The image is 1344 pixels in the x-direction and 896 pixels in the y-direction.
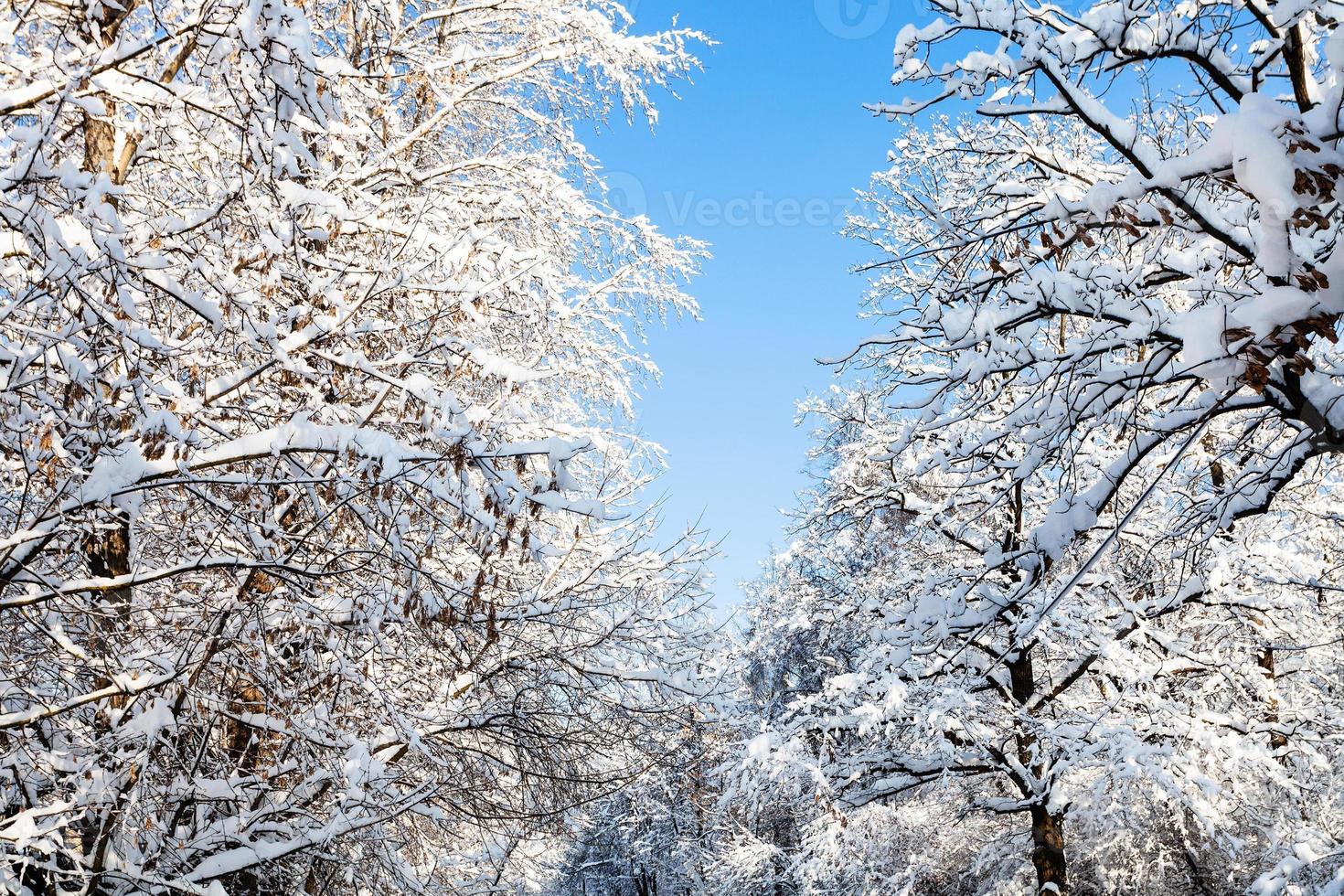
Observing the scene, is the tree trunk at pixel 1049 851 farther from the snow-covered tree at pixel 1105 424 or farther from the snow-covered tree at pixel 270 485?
the snow-covered tree at pixel 270 485

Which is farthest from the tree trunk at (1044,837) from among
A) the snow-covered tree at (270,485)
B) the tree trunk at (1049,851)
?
the snow-covered tree at (270,485)

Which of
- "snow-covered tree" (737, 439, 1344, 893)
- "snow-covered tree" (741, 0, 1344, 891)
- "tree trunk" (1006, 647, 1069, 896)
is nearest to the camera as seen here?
"snow-covered tree" (741, 0, 1344, 891)

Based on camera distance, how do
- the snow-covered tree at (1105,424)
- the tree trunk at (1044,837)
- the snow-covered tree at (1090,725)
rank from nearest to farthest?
the snow-covered tree at (1105,424), the snow-covered tree at (1090,725), the tree trunk at (1044,837)

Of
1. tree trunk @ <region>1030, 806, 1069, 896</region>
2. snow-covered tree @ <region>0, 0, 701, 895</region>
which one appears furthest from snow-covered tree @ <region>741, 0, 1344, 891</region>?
snow-covered tree @ <region>0, 0, 701, 895</region>

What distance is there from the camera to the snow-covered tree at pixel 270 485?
2.90 m

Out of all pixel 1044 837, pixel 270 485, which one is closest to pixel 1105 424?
pixel 1044 837

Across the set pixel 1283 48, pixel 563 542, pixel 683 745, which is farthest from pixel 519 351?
pixel 1283 48

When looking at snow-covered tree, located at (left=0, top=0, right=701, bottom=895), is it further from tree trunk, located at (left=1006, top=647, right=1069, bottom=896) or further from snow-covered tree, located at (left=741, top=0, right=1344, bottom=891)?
tree trunk, located at (left=1006, top=647, right=1069, bottom=896)

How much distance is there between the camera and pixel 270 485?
371 cm

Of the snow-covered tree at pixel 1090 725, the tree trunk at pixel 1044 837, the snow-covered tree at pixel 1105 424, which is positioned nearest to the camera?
the snow-covered tree at pixel 1105 424

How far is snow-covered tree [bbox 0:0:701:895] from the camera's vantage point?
2.90 metres

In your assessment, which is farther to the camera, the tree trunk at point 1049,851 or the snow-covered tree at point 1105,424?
the tree trunk at point 1049,851

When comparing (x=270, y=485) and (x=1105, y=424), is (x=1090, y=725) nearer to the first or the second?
(x=1105, y=424)

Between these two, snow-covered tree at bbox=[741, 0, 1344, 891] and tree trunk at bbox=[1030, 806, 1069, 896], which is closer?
snow-covered tree at bbox=[741, 0, 1344, 891]
